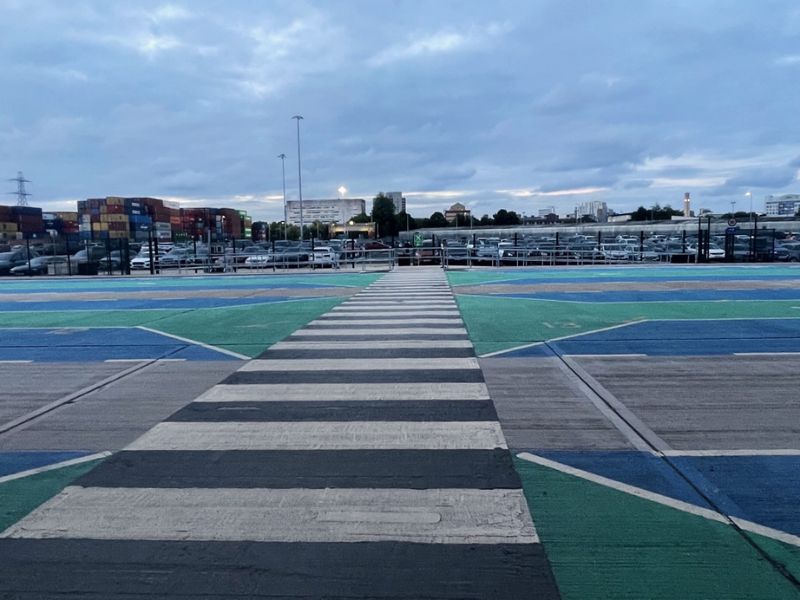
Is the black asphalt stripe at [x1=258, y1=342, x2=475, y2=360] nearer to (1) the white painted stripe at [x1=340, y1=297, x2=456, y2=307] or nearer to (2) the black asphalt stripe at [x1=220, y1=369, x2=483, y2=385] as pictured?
(2) the black asphalt stripe at [x1=220, y1=369, x2=483, y2=385]

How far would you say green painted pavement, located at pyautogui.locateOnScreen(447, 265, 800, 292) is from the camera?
2461 centimetres

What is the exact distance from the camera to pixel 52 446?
19.2 ft

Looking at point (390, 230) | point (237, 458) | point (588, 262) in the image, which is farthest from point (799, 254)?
point (390, 230)

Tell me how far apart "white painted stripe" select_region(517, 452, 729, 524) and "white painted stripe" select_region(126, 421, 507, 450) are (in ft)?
1.54

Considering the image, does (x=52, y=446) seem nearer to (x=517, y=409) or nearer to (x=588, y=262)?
(x=517, y=409)

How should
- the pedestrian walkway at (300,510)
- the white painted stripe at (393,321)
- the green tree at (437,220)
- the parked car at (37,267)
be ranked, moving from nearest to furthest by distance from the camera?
the pedestrian walkway at (300,510), the white painted stripe at (393,321), the parked car at (37,267), the green tree at (437,220)

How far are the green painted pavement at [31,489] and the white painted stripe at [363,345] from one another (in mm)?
5158

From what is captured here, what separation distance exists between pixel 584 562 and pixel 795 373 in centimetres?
598

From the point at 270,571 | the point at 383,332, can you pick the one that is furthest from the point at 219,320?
the point at 270,571

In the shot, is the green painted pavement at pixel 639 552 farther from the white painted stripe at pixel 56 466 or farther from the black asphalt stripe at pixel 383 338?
the black asphalt stripe at pixel 383 338

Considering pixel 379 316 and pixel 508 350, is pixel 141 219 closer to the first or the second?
pixel 379 316

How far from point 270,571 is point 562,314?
11394mm

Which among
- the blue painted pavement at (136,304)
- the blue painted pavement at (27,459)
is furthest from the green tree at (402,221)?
the blue painted pavement at (27,459)

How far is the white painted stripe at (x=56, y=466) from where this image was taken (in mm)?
5117
